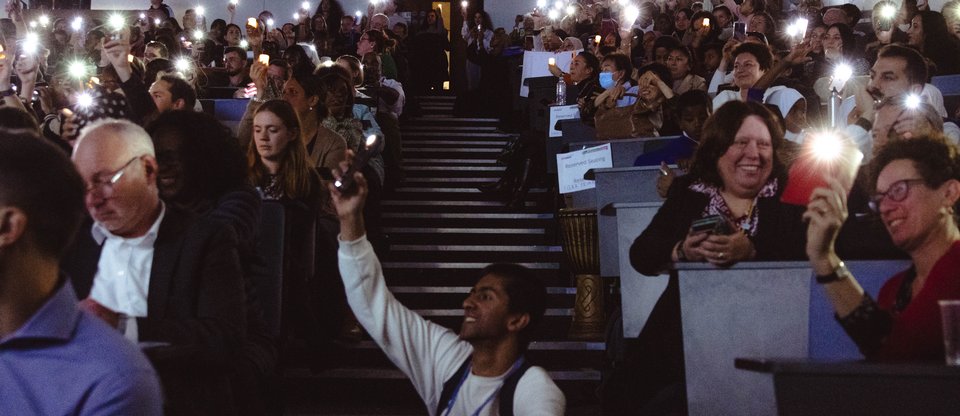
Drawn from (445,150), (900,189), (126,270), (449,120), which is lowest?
(126,270)

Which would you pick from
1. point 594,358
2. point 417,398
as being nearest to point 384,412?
point 417,398

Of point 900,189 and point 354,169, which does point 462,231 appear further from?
point 900,189

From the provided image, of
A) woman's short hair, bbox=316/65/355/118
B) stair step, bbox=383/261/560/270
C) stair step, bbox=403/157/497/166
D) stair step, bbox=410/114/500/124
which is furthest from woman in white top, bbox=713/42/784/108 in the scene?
stair step, bbox=410/114/500/124

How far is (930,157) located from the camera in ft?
8.83

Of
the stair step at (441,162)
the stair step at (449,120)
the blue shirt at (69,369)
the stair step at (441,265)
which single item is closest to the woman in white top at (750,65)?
the stair step at (441,265)

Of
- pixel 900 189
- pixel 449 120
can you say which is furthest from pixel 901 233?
pixel 449 120

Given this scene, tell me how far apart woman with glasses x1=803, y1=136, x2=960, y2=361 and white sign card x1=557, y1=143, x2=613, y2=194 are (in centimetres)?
359

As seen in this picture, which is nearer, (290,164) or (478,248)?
(290,164)

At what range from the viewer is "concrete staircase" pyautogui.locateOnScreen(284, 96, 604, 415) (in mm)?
5379

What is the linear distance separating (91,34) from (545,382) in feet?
33.0

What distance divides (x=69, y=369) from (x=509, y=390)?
5.41 ft

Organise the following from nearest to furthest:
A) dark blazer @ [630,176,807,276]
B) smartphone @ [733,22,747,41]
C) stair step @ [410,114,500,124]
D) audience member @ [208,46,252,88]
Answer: dark blazer @ [630,176,807,276]
smartphone @ [733,22,747,41]
audience member @ [208,46,252,88]
stair step @ [410,114,500,124]

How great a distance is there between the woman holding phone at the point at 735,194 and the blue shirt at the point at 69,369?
2.21 metres

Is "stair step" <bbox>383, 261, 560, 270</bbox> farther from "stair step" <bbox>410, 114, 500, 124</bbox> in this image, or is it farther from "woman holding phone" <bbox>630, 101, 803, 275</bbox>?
"stair step" <bbox>410, 114, 500, 124</bbox>
